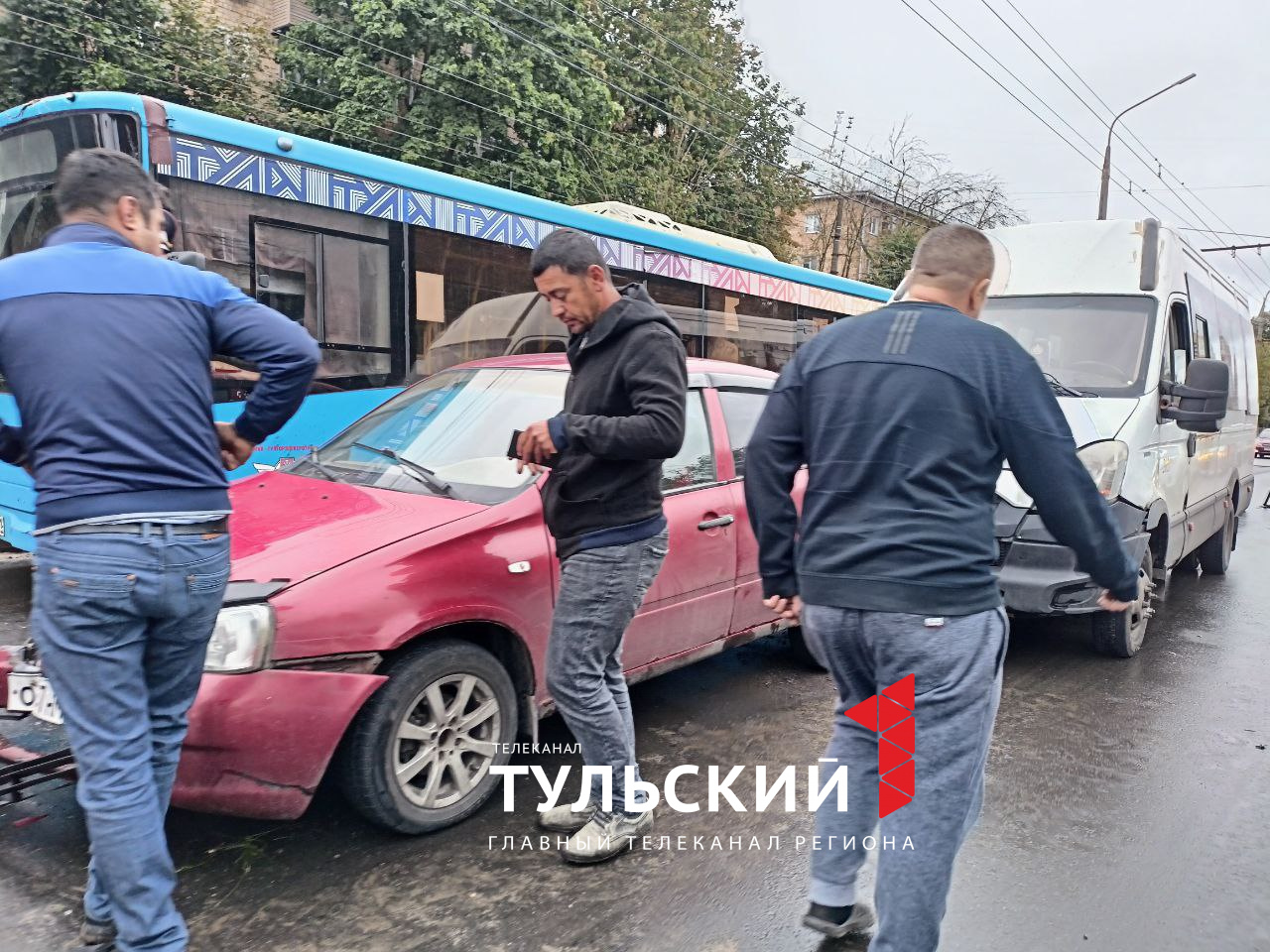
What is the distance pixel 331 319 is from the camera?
7047mm

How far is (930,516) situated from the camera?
2.14 meters

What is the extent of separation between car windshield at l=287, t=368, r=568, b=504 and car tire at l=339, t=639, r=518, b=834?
660mm

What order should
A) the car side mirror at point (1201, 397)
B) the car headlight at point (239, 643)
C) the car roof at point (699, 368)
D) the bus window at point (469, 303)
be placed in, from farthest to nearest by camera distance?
the bus window at point (469, 303)
the car side mirror at point (1201, 397)
the car roof at point (699, 368)
the car headlight at point (239, 643)

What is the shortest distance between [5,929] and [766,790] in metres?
2.52

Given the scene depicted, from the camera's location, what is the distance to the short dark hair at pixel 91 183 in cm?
234

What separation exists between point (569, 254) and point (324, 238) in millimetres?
4685

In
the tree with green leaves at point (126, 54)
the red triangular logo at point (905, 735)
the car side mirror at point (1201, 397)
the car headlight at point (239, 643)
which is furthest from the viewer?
the tree with green leaves at point (126, 54)

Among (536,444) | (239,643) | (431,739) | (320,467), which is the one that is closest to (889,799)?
(536,444)

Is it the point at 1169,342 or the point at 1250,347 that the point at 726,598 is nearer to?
the point at 1169,342

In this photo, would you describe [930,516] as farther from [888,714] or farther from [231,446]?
[231,446]

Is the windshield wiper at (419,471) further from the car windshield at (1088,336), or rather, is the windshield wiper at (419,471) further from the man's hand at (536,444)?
the car windshield at (1088,336)

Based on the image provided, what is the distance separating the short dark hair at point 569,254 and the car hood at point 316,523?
99 cm

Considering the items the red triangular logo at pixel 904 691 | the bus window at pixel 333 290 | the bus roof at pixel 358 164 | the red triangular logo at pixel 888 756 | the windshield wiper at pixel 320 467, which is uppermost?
the bus roof at pixel 358 164

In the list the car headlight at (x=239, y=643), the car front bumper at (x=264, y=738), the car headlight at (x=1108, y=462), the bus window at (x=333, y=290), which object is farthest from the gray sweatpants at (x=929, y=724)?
the bus window at (x=333, y=290)
